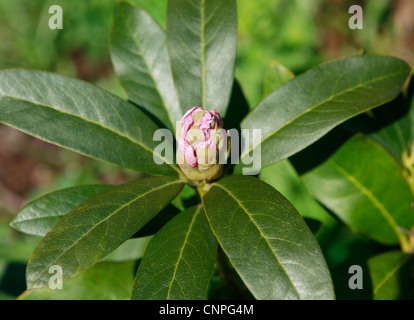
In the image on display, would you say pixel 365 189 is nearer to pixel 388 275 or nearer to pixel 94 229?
pixel 388 275

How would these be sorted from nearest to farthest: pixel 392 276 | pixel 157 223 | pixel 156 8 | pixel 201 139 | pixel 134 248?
pixel 201 139 < pixel 157 223 < pixel 392 276 < pixel 134 248 < pixel 156 8

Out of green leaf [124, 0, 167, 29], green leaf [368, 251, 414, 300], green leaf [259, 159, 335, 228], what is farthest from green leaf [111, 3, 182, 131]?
green leaf [124, 0, 167, 29]

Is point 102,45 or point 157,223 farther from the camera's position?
point 102,45

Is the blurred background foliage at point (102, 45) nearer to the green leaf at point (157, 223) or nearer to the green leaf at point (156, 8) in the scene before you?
the green leaf at point (156, 8)

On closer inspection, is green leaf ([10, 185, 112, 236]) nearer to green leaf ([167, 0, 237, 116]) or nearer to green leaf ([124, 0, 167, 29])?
green leaf ([167, 0, 237, 116])

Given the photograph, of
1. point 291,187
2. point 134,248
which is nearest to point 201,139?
point 134,248

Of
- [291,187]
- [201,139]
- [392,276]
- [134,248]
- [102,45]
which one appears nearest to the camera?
[201,139]

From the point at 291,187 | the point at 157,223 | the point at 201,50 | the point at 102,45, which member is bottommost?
the point at 157,223
